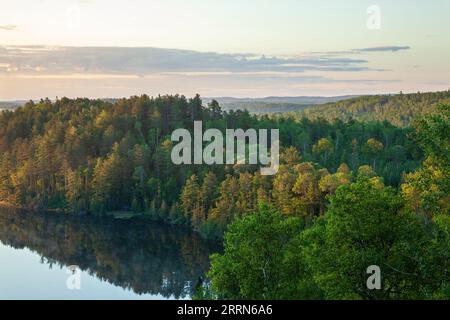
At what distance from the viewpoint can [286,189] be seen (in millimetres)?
59688

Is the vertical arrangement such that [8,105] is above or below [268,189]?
above

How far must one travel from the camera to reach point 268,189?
65.1m

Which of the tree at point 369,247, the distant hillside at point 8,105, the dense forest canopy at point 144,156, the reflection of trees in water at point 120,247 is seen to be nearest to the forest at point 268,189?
the tree at point 369,247

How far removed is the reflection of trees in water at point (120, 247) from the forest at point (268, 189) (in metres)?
4.32

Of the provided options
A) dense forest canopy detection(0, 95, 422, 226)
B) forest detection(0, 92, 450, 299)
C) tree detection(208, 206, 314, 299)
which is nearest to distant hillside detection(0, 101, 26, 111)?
dense forest canopy detection(0, 95, 422, 226)

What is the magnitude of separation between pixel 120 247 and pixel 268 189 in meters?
16.3

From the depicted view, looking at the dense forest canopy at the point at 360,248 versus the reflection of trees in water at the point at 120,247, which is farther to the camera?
the reflection of trees in water at the point at 120,247

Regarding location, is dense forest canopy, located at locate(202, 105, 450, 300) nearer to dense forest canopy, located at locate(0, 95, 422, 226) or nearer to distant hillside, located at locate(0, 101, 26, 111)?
dense forest canopy, located at locate(0, 95, 422, 226)

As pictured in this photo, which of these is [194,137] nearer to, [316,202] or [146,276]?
[316,202]

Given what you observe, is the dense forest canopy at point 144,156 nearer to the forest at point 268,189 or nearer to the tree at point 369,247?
the forest at point 268,189

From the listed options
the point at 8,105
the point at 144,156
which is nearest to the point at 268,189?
the point at 144,156

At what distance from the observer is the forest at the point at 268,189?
16844mm

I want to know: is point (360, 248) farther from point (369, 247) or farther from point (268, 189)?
point (268, 189)
